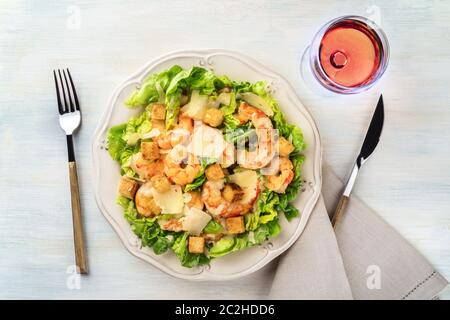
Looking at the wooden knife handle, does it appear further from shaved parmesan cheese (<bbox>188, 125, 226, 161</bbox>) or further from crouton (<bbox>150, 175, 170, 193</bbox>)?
crouton (<bbox>150, 175, 170, 193</bbox>)

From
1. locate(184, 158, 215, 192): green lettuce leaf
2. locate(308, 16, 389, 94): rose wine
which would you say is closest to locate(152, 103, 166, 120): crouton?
locate(184, 158, 215, 192): green lettuce leaf

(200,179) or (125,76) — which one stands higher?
(125,76)

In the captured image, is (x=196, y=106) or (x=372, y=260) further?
(x=372, y=260)

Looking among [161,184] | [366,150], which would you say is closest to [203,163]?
[161,184]

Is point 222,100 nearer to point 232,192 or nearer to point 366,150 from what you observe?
point 232,192

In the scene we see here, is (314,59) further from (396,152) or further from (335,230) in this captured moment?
(335,230)

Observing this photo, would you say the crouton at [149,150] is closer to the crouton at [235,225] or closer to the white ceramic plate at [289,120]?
the white ceramic plate at [289,120]

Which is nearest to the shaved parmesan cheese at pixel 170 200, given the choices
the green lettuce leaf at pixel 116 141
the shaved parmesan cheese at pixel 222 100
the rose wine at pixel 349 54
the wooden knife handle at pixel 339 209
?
the green lettuce leaf at pixel 116 141
